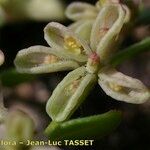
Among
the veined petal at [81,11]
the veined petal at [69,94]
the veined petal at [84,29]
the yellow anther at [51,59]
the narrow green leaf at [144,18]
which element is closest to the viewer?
the veined petal at [69,94]

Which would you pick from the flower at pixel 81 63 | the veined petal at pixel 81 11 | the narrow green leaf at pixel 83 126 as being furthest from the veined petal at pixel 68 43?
the veined petal at pixel 81 11

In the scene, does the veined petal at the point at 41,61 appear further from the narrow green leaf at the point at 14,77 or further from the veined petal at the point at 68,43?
the narrow green leaf at the point at 14,77

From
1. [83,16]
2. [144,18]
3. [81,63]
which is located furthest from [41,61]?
[144,18]

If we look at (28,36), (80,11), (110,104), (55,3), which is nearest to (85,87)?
(80,11)

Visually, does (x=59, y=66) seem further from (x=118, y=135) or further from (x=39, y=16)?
(x=118, y=135)

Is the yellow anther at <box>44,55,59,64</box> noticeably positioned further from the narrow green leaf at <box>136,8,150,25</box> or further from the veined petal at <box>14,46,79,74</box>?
the narrow green leaf at <box>136,8,150,25</box>

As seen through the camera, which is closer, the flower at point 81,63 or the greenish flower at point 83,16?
the flower at point 81,63
